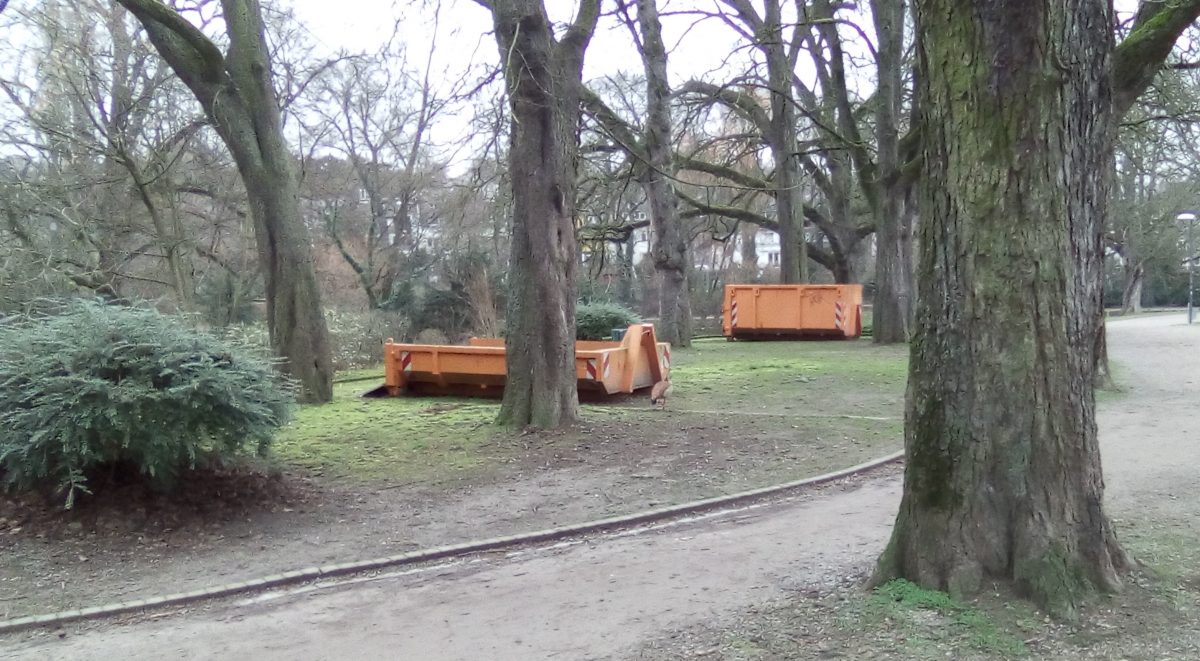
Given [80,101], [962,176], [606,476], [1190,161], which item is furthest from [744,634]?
[1190,161]

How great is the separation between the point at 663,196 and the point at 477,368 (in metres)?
10.2

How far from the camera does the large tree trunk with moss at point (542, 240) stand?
10.0 meters

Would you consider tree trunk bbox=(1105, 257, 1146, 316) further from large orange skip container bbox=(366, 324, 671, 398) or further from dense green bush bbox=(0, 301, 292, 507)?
dense green bush bbox=(0, 301, 292, 507)

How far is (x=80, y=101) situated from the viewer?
2050 cm

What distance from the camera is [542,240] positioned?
10.2 meters

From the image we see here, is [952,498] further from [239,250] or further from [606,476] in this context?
[239,250]

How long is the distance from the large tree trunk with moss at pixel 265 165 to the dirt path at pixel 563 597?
25.5ft

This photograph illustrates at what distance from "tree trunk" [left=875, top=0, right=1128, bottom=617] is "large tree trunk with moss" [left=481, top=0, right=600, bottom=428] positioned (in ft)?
19.5

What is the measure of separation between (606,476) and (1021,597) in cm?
462

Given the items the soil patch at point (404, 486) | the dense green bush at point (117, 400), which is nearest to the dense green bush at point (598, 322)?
the soil patch at point (404, 486)

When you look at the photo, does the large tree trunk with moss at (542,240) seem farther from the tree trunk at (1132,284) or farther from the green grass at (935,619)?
the tree trunk at (1132,284)

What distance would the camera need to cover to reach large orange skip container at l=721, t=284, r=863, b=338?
26.0m

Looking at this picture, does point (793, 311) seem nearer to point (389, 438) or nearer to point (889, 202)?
point (889, 202)

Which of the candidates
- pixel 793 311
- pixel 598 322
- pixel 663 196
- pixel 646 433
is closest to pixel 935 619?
pixel 646 433
